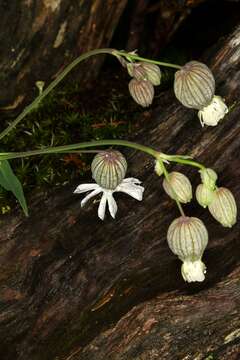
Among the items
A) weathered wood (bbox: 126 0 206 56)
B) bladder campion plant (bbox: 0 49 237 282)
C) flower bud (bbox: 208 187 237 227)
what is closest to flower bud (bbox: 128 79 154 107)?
bladder campion plant (bbox: 0 49 237 282)

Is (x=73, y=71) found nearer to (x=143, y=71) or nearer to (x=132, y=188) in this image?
(x=143, y=71)

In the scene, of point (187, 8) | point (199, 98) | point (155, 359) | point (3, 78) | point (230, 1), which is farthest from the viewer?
point (230, 1)

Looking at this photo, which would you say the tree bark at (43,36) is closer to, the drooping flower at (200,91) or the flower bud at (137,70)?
Answer: the flower bud at (137,70)

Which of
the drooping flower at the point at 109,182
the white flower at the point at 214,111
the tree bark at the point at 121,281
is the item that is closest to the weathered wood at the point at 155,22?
the tree bark at the point at 121,281

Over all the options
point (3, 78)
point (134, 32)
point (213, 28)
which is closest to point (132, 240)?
point (3, 78)

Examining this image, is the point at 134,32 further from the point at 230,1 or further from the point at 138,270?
the point at 138,270

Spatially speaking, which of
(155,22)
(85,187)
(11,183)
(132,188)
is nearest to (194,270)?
(132,188)
